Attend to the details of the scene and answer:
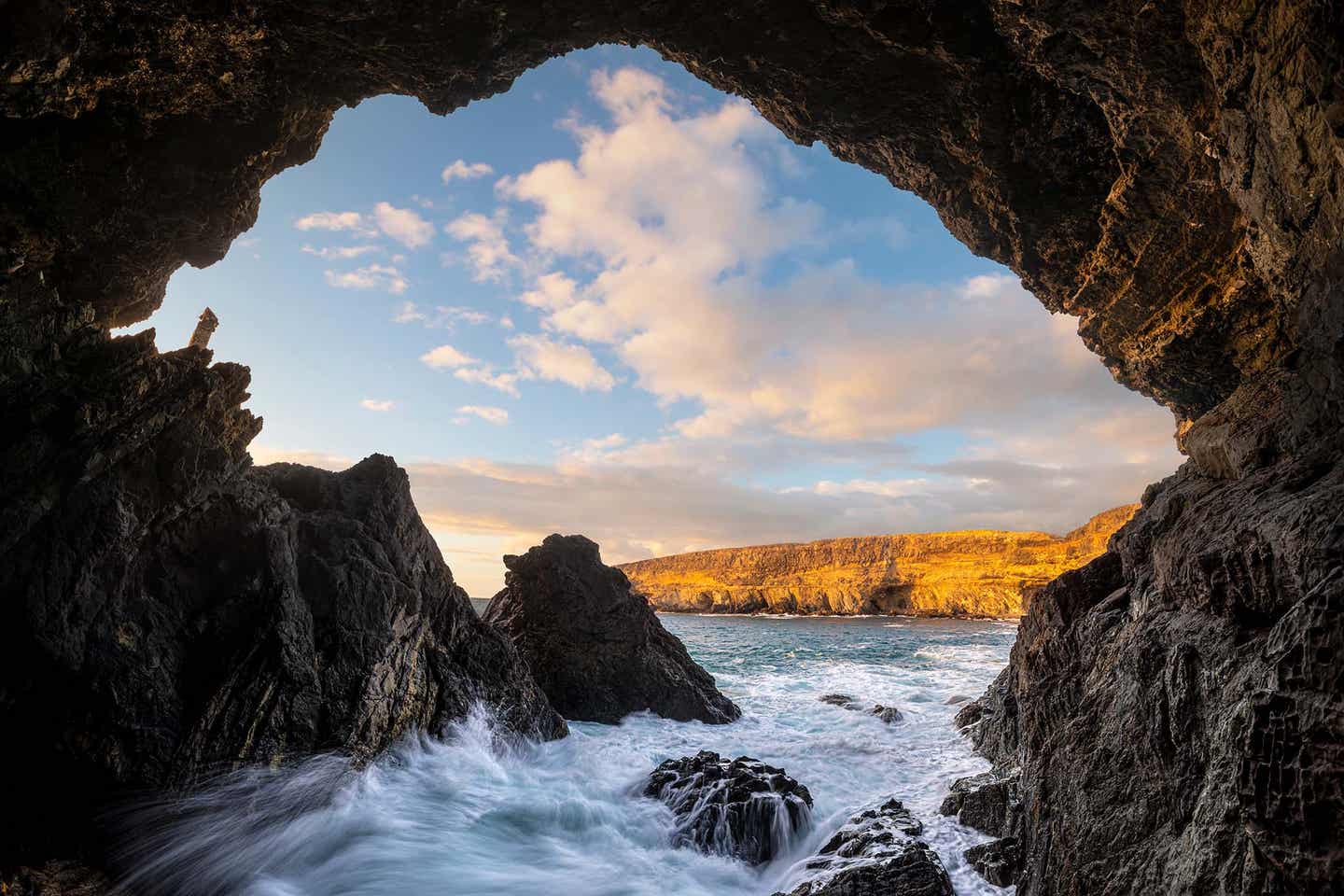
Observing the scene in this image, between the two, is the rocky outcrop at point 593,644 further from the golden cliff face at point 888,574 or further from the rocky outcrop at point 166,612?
the golden cliff face at point 888,574

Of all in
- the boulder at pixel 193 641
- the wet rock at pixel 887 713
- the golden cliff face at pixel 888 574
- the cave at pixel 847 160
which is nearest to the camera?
the cave at pixel 847 160

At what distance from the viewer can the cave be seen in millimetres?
3787

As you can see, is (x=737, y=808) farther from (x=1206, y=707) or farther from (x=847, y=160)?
(x=847, y=160)

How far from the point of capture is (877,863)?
17.1ft

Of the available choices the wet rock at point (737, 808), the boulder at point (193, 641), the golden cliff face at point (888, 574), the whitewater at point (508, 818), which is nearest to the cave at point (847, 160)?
the boulder at point (193, 641)

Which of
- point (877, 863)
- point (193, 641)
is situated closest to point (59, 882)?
point (193, 641)

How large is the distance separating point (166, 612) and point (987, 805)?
9.16 meters

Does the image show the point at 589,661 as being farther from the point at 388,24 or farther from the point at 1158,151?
the point at 1158,151

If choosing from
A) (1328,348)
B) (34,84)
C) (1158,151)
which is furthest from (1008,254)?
(34,84)

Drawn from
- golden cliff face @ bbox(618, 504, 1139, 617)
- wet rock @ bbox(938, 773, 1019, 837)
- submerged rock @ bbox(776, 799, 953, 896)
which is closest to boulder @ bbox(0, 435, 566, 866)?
submerged rock @ bbox(776, 799, 953, 896)

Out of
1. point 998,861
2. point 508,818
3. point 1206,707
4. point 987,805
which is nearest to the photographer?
point 1206,707

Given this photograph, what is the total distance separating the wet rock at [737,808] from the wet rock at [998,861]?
1.95m

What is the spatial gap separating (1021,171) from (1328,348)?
4.51m

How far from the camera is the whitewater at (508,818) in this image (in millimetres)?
5508
